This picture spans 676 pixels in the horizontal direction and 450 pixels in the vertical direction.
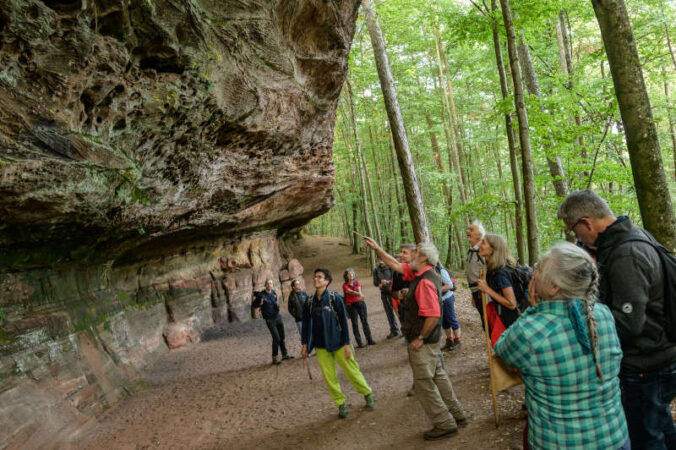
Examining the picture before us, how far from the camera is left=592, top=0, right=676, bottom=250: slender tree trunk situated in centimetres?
323

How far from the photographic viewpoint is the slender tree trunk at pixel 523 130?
5473 millimetres

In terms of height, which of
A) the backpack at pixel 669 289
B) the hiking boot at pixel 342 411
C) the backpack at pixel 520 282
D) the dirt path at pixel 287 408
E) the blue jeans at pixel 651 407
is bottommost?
the dirt path at pixel 287 408

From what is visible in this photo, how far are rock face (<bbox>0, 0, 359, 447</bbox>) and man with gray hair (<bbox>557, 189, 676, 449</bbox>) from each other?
548 cm

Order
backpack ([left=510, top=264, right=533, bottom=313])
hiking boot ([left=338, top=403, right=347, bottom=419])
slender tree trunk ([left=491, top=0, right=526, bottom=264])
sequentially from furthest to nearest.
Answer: slender tree trunk ([left=491, top=0, right=526, bottom=264])
hiking boot ([left=338, top=403, right=347, bottom=419])
backpack ([left=510, top=264, right=533, bottom=313])

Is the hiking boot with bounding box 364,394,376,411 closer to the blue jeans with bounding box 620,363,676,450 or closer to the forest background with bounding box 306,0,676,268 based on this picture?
the forest background with bounding box 306,0,676,268

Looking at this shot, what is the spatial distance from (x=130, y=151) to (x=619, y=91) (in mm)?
6081

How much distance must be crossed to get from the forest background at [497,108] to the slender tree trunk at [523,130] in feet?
0.36

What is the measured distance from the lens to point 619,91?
3396 millimetres

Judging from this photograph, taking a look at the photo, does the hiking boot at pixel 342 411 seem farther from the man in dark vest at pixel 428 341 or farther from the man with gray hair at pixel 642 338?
the man with gray hair at pixel 642 338

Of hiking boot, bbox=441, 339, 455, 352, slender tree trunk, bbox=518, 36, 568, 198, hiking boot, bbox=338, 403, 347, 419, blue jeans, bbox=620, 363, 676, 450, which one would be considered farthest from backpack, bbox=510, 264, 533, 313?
slender tree trunk, bbox=518, 36, 568, 198

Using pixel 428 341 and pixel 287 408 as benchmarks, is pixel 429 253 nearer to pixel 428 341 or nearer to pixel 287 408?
pixel 428 341

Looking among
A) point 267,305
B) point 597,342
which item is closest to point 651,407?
point 597,342

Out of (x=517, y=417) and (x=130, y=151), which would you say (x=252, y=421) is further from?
(x=130, y=151)

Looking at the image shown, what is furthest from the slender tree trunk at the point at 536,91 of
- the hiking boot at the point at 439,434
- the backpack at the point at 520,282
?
the hiking boot at the point at 439,434
